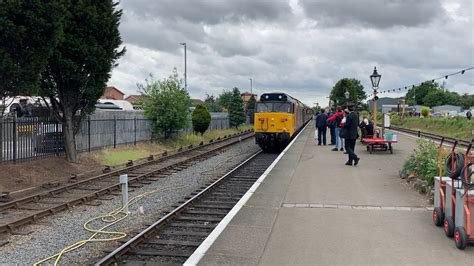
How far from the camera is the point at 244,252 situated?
235 inches

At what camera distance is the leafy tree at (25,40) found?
11.9 meters

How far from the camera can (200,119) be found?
118ft

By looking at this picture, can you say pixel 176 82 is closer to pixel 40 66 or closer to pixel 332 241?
pixel 40 66

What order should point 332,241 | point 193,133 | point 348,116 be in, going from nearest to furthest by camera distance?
point 332,241
point 348,116
point 193,133

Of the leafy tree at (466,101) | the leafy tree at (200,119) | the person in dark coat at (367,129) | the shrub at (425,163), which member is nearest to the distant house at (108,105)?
the leafy tree at (200,119)

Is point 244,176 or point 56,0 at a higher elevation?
point 56,0

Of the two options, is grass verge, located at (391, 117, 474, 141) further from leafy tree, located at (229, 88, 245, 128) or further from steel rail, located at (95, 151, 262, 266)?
steel rail, located at (95, 151, 262, 266)

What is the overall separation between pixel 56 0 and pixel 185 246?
9.30m

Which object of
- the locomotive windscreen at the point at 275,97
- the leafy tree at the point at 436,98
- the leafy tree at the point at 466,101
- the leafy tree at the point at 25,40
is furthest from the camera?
the leafy tree at the point at 466,101

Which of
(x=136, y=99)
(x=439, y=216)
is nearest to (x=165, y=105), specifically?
(x=439, y=216)

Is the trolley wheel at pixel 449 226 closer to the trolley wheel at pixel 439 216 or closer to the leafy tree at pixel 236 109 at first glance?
the trolley wheel at pixel 439 216

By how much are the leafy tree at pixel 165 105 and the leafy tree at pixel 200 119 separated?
7.03 metres

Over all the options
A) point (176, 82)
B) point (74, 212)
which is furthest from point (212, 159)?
point (74, 212)

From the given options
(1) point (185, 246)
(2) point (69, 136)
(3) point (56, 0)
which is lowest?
(1) point (185, 246)
